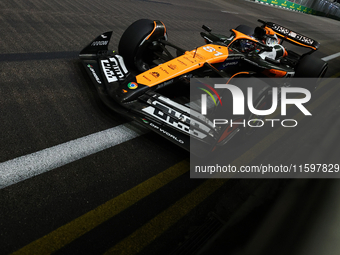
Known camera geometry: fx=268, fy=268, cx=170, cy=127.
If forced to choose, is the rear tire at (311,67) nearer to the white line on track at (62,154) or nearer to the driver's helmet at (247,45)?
the driver's helmet at (247,45)

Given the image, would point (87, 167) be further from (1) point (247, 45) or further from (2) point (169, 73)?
(1) point (247, 45)

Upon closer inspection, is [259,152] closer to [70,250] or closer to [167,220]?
[167,220]

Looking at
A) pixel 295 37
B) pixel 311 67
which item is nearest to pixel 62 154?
pixel 311 67

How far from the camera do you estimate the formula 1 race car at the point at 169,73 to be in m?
2.49

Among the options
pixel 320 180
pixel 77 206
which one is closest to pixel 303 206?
pixel 320 180

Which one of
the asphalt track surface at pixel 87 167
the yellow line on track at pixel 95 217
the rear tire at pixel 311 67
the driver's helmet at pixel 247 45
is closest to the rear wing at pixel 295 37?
the rear tire at pixel 311 67

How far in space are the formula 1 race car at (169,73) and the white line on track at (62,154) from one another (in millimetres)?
242

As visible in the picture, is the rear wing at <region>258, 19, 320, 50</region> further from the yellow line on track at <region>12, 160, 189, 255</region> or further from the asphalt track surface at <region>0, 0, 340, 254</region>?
the yellow line on track at <region>12, 160, 189, 255</region>

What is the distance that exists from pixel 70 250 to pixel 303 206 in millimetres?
1781

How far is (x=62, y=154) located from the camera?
7.21ft

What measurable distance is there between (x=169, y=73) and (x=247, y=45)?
170 centimetres

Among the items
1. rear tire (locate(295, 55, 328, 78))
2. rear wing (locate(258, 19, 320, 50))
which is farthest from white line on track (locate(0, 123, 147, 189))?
rear wing (locate(258, 19, 320, 50))

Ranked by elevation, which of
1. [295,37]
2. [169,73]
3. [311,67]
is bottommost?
[169,73]

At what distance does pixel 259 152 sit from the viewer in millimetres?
3047
